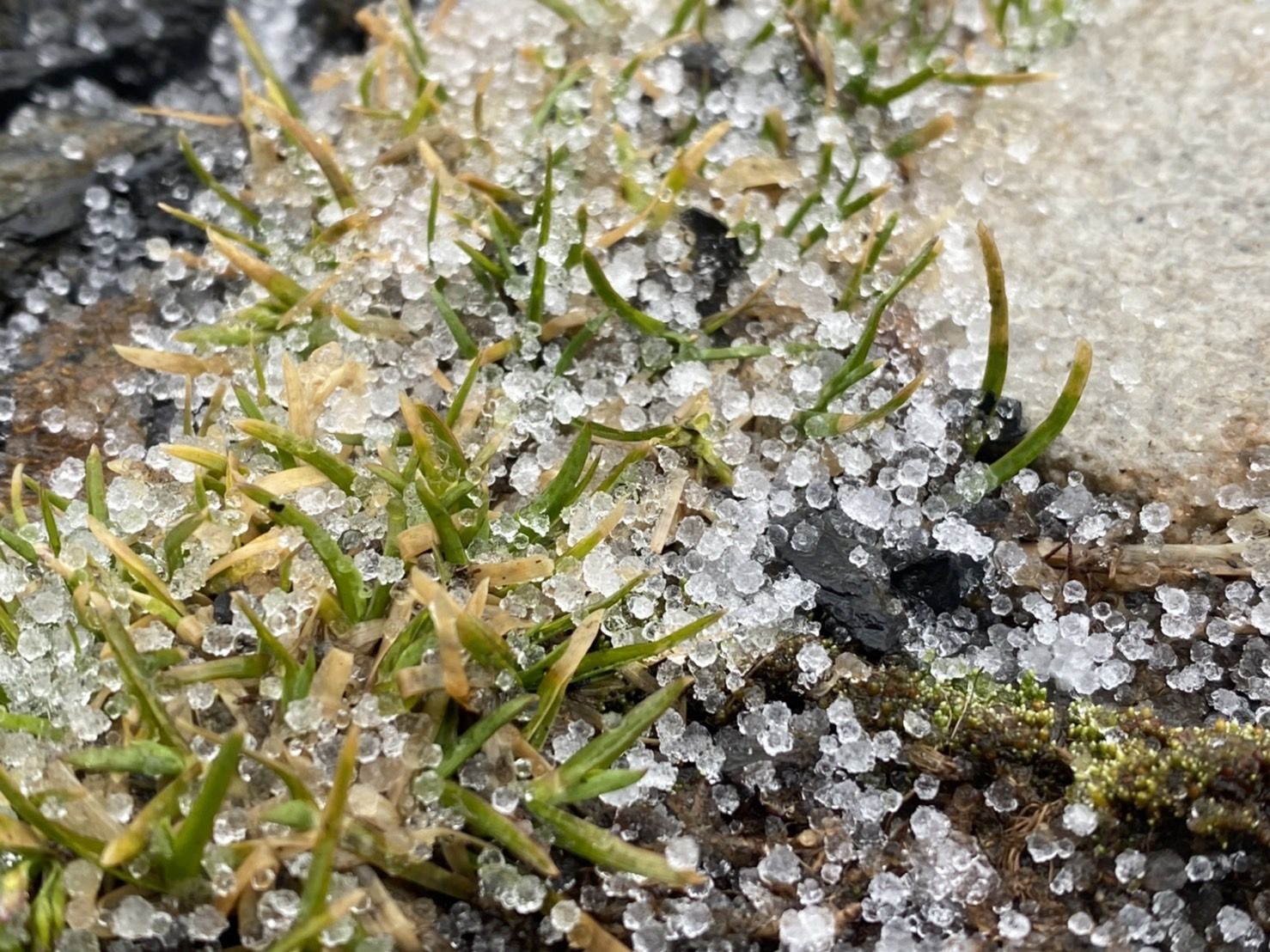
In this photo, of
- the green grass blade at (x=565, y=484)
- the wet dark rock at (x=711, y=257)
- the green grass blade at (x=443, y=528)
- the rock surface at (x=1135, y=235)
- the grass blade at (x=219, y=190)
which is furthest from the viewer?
the grass blade at (x=219, y=190)

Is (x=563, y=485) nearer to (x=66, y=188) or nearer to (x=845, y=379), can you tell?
(x=845, y=379)

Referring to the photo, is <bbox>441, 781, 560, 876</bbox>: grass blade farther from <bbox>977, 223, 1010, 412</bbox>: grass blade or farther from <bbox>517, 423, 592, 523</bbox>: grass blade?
<bbox>977, 223, 1010, 412</bbox>: grass blade

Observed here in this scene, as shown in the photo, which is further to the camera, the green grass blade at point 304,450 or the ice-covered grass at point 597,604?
the green grass blade at point 304,450

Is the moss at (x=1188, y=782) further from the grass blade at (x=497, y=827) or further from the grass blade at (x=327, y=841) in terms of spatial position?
the grass blade at (x=327, y=841)

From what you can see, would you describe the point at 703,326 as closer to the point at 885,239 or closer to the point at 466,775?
the point at 885,239

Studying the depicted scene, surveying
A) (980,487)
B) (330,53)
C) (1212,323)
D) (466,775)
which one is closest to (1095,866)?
(980,487)

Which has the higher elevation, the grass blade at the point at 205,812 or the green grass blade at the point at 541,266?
the green grass blade at the point at 541,266

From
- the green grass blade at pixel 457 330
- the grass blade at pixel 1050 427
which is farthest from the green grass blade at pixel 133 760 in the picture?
the grass blade at pixel 1050 427

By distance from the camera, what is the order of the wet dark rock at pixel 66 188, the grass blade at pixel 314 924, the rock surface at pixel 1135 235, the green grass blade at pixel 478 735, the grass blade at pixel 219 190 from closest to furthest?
1. the grass blade at pixel 314 924
2. the green grass blade at pixel 478 735
3. the rock surface at pixel 1135 235
4. the grass blade at pixel 219 190
5. the wet dark rock at pixel 66 188
